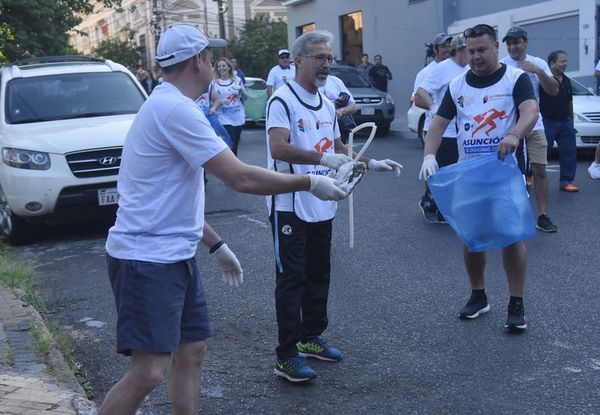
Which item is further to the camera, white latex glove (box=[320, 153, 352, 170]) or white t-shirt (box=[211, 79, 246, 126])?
white t-shirt (box=[211, 79, 246, 126])

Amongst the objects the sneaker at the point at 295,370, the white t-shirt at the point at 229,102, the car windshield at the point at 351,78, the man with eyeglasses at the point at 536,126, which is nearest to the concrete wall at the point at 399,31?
the car windshield at the point at 351,78

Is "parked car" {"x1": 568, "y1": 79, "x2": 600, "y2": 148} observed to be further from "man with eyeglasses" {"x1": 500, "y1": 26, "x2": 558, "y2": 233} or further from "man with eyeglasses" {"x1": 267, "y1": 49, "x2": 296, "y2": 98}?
"man with eyeglasses" {"x1": 500, "y1": 26, "x2": 558, "y2": 233}

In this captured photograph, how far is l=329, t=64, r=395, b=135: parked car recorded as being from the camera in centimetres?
2006

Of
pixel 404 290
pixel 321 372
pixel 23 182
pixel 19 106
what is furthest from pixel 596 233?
pixel 19 106

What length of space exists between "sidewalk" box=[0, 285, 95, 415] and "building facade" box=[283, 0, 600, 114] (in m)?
16.3

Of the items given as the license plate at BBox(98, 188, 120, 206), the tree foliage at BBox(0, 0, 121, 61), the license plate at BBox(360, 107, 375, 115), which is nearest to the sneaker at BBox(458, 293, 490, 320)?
the license plate at BBox(98, 188, 120, 206)

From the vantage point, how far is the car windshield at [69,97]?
31.9 feet

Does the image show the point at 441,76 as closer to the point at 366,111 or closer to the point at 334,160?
the point at 334,160

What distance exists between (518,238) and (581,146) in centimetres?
925

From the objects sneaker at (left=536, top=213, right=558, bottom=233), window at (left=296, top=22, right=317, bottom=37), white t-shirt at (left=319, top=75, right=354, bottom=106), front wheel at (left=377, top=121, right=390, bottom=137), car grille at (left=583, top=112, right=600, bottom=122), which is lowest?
front wheel at (left=377, top=121, right=390, bottom=137)

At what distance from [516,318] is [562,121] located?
5.70 metres

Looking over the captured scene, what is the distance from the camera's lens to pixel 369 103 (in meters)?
20.3

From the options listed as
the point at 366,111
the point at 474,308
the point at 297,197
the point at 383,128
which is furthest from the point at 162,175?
the point at 383,128

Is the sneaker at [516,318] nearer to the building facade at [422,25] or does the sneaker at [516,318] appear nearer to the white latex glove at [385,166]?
the white latex glove at [385,166]
